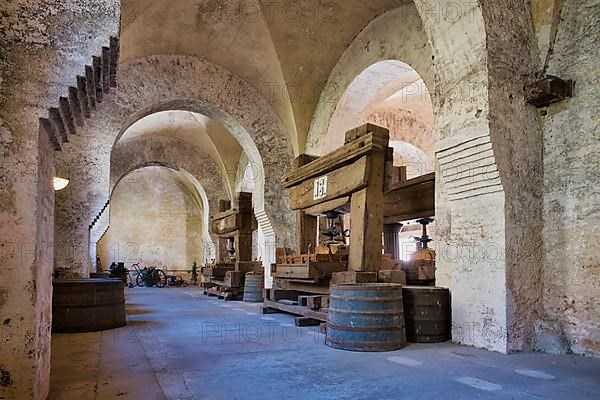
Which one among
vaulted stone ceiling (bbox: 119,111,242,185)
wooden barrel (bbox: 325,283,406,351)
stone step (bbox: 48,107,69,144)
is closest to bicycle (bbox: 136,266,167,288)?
vaulted stone ceiling (bbox: 119,111,242,185)

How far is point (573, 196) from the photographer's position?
525 centimetres

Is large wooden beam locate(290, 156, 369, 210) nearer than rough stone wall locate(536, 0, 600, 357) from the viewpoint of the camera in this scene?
No

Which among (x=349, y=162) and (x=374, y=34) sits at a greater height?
(x=374, y=34)

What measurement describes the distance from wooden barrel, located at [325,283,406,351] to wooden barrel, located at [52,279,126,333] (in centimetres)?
375

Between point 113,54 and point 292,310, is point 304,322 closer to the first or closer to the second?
point 292,310

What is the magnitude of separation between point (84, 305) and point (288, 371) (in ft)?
13.0

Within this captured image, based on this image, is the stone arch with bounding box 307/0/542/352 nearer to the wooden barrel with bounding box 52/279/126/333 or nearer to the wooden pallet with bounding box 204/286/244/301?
the wooden barrel with bounding box 52/279/126/333

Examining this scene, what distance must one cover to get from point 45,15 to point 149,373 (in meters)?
3.04

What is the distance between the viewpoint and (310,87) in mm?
10984

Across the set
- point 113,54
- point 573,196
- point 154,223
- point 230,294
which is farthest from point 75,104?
point 154,223

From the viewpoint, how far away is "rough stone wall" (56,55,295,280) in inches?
384

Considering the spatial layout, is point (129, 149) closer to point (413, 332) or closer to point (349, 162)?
point (349, 162)

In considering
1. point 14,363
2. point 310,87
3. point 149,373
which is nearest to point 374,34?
point 310,87

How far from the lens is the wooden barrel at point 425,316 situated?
18.8ft
